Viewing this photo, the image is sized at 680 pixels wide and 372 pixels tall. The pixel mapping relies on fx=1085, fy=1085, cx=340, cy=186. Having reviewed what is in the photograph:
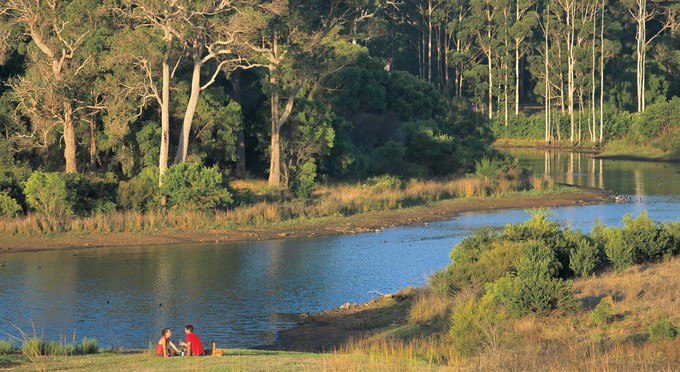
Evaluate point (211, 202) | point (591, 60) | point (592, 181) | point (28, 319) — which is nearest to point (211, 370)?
point (28, 319)

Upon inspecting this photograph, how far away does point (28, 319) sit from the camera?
2573cm

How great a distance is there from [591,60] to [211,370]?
92708 millimetres

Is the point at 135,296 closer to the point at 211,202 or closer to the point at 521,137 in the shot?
the point at 211,202

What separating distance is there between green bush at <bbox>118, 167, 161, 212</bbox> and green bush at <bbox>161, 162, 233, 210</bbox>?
531 mm

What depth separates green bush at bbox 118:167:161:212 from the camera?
4288 centimetres

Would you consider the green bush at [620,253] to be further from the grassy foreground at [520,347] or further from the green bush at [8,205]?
the green bush at [8,205]

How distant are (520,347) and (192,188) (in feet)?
89.0

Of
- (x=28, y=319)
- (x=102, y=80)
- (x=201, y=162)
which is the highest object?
(x=102, y=80)

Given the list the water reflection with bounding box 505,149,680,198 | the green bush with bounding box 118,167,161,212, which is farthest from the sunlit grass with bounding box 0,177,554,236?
the water reflection with bounding box 505,149,680,198

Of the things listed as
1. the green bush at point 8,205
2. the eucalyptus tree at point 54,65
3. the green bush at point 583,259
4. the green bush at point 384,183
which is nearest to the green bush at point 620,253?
the green bush at point 583,259

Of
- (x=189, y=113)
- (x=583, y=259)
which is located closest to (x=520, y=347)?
(x=583, y=259)

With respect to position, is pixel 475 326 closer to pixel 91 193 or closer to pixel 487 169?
pixel 91 193

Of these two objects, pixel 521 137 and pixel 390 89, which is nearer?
pixel 390 89

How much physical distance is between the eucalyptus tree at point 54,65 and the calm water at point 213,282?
9.10 meters
